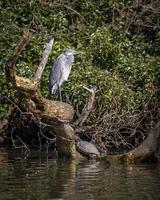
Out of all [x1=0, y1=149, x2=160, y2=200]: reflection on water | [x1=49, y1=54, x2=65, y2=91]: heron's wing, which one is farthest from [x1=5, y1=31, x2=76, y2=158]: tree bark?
[x1=49, y1=54, x2=65, y2=91]: heron's wing

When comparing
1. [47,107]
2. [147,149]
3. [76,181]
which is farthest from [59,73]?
[76,181]

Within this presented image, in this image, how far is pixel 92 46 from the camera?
708 inches

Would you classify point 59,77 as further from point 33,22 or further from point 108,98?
point 33,22

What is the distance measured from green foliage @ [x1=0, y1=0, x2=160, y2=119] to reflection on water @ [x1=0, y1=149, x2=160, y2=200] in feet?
10.8

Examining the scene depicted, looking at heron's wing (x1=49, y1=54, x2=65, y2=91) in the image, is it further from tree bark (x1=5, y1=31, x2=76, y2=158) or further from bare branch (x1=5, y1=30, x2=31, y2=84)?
bare branch (x1=5, y1=30, x2=31, y2=84)

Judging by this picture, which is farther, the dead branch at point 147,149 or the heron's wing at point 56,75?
the heron's wing at point 56,75

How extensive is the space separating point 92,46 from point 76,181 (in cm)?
796

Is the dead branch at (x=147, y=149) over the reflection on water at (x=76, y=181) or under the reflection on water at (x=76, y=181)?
over

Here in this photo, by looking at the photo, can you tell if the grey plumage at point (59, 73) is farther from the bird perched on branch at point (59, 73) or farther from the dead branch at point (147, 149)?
the dead branch at point (147, 149)

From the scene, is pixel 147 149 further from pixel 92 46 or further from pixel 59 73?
pixel 92 46

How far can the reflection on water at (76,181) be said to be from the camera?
920 cm

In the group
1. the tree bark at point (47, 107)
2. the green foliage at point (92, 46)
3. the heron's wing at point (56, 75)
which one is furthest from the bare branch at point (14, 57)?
the green foliage at point (92, 46)

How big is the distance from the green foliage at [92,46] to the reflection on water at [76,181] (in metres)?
3.29

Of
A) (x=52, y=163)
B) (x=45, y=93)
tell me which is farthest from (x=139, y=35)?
(x=52, y=163)
